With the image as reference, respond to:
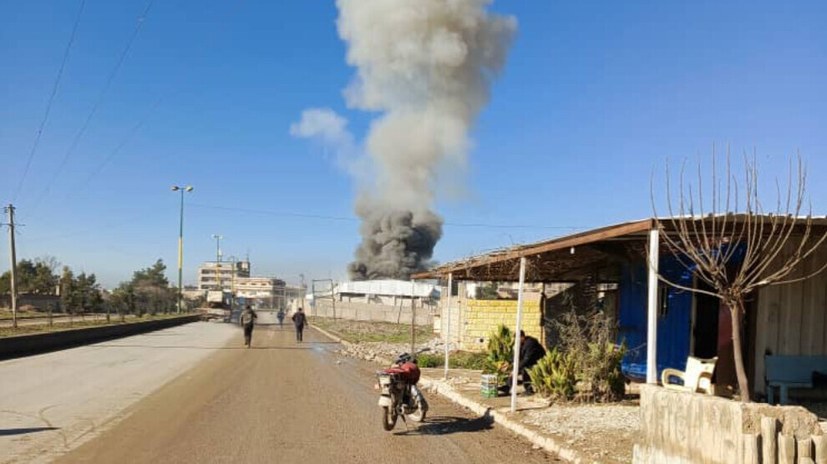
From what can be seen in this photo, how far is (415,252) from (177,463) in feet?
275

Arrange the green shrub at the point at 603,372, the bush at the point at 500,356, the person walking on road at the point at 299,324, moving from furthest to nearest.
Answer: the person walking on road at the point at 299,324, the bush at the point at 500,356, the green shrub at the point at 603,372

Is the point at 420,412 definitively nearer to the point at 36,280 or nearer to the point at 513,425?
the point at 513,425

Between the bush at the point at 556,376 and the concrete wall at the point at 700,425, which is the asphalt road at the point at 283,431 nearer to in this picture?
the bush at the point at 556,376

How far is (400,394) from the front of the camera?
9.78m

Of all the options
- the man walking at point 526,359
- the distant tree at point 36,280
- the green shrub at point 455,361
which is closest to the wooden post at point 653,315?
the man walking at point 526,359

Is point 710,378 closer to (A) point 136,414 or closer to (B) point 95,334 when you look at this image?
(A) point 136,414

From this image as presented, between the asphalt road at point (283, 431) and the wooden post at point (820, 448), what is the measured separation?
3301 millimetres

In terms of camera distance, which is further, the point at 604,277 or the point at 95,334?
the point at 95,334

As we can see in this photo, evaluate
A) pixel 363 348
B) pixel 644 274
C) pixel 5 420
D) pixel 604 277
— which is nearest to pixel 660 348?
pixel 644 274

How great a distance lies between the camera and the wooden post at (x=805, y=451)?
532 centimetres

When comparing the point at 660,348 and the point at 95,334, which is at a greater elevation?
the point at 660,348

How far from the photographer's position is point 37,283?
248 feet

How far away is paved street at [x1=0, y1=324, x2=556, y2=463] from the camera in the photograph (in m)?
7.83

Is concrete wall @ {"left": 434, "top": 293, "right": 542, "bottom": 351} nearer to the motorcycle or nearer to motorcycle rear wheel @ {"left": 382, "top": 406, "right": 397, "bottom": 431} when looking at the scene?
the motorcycle
